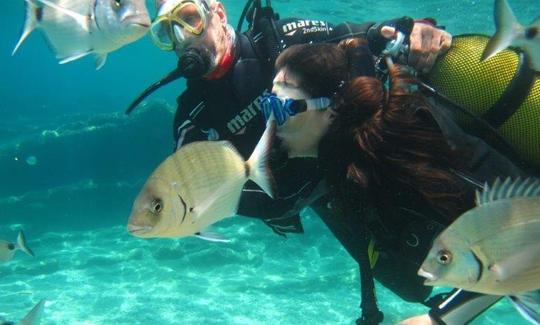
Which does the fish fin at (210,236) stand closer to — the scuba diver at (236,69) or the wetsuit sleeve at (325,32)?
the scuba diver at (236,69)

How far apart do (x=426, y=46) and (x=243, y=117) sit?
181cm

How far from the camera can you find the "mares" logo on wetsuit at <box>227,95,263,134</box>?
13.4 feet

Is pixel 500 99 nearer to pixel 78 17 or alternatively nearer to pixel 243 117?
pixel 243 117

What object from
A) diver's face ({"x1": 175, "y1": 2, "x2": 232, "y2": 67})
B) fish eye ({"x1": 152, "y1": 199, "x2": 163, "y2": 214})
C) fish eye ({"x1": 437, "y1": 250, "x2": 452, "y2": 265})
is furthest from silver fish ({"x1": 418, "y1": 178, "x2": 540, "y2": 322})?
diver's face ({"x1": 175, "y1": 2, "x2": 232, "y2": 67})

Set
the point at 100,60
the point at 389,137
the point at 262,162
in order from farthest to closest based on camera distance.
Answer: the point at 100,60 < the point at 389,137 < the point at 262,162

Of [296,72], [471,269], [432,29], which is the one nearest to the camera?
[471,269]

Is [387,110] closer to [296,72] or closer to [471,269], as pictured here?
[296,72]

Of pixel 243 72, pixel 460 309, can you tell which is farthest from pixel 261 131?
pixel 460 309

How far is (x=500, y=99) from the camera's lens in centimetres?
279

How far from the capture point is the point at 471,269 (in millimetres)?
1632

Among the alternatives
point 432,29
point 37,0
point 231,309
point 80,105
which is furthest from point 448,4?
point 80,105

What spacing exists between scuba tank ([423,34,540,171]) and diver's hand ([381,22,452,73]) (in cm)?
18

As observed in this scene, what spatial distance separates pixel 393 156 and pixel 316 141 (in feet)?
2.06

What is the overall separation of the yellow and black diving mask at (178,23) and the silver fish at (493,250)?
309 centimetres
